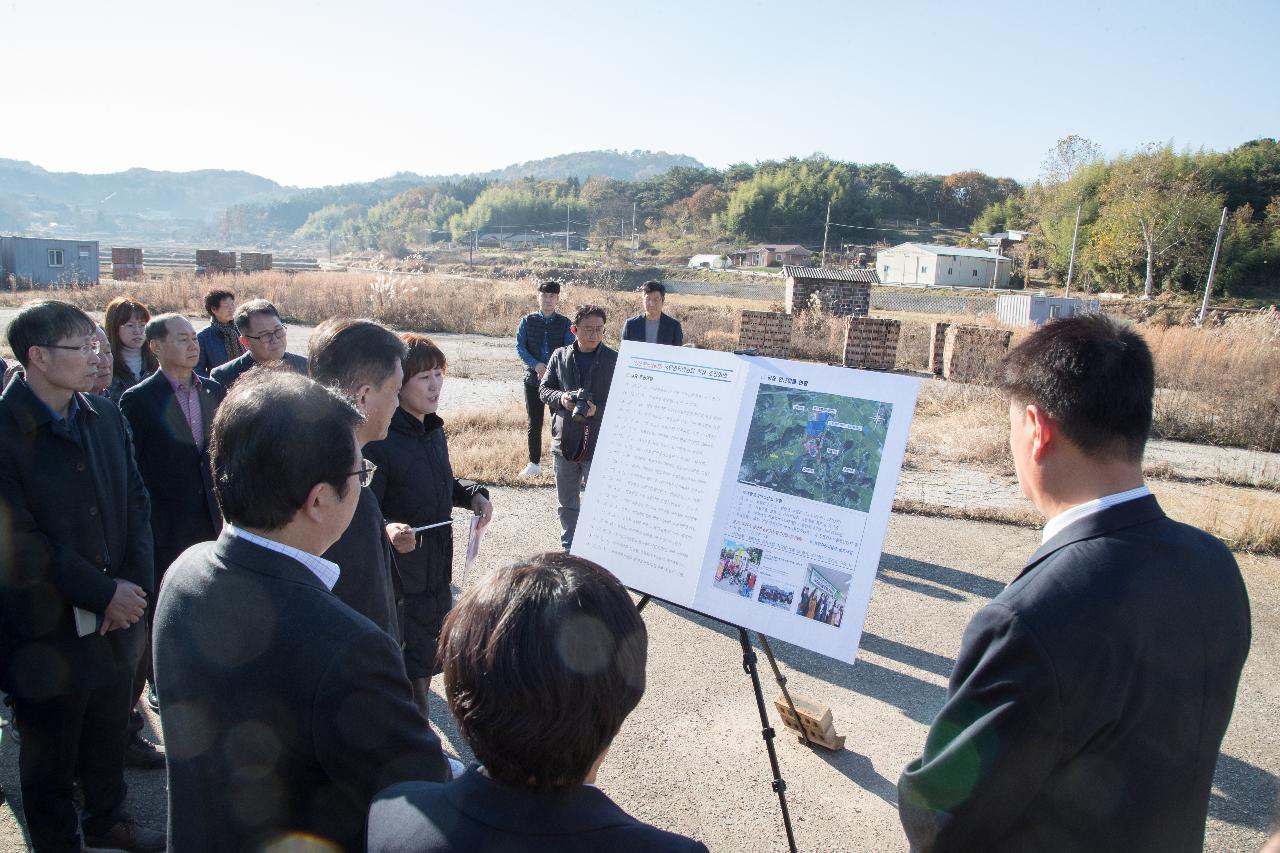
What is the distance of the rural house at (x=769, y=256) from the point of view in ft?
259

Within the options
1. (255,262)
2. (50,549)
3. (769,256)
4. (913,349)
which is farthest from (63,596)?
(769,256)

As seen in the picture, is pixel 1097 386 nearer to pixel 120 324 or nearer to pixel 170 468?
pixel 170 468

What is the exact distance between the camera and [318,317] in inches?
923

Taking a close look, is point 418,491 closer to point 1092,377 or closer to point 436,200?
point 1092,377

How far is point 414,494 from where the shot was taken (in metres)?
2.85

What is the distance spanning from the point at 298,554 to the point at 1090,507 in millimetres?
1542

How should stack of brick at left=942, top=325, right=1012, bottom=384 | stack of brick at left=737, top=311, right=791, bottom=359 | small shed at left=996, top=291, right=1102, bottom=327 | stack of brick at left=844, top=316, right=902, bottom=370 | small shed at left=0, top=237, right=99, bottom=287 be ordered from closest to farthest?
1. stack of brick at left=942, top=325, right=1012, bottom=384
2. stack of brick at left=844, top=316, right=902, bottom=370
3. stack of brick at left=737, top=311, right=791, bottom=359
4. small shed at left=996, top=291, right=1102, bottom=327
5. small shed at left=0, top=237, right=99, bottom=287

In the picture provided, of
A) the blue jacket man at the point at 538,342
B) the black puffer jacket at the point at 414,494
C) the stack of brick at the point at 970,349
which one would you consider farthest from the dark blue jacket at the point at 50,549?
the stack of brick at the point at 970,349

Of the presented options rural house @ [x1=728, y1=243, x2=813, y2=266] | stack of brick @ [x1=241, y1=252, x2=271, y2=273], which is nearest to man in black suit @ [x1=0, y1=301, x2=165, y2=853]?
stack of brick @ [x1=241, y1=252, x2=271, y2=273]

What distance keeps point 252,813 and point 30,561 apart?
1.75 m

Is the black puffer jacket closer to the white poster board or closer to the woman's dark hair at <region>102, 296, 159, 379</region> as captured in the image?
the white poster board

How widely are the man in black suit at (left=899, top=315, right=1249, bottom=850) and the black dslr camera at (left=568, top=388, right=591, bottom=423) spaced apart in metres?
3.79

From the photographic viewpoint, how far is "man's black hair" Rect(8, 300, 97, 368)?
2.63 m

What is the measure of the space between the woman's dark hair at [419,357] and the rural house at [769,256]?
77.3m
